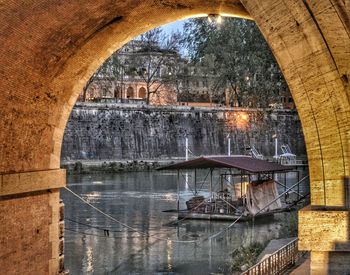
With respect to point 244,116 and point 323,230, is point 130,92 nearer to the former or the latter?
point 244,116

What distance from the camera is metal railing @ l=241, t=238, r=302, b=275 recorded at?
1059cm

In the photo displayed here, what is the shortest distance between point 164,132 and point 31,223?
52.1m

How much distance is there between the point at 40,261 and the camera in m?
11.3

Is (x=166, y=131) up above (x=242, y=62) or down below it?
below

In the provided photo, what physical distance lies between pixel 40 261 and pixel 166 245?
10346 mm

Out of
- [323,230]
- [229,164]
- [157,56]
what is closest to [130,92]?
[157,56]

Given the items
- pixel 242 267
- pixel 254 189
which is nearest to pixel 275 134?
pixel 254 189

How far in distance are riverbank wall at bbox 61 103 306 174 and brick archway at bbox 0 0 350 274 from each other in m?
43.8

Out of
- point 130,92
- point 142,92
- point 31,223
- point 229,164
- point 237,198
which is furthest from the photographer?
point 142,92

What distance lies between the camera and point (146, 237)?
22.8 meters

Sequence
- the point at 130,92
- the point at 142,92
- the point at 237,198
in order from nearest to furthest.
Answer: the point at 237,198 < the point at 130,92 < the point at 142,92

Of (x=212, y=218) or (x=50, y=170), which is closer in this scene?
(x=50, y=170)

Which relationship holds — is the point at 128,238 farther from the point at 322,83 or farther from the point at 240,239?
the point at 322,83

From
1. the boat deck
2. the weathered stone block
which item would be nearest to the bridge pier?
the weathered stone block
